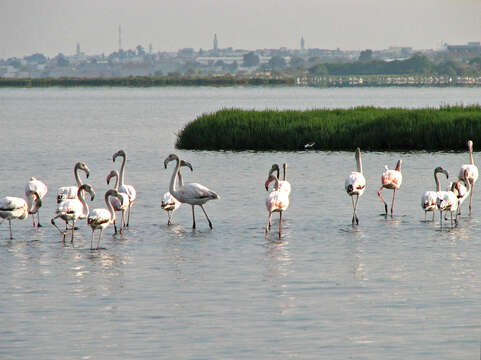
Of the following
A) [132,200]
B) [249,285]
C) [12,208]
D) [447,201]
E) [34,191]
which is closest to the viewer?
[249,285]

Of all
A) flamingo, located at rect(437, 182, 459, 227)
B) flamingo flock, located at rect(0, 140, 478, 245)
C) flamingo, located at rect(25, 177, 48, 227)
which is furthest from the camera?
flamingo, located at rect(25, 177, 48, 227)

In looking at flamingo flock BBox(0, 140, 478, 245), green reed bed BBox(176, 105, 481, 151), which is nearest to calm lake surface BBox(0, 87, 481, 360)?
flamingo flock BBox(0, 140, 478, 245)

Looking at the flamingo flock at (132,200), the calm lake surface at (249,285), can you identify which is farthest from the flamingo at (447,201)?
the calm lake surface at (249,285)

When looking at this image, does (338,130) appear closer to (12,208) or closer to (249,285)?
(12,208)

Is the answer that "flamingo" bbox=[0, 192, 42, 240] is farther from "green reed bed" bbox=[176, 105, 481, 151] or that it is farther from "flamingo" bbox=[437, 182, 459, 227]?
"green reed bed" bbox=[176, 105, 481, 151]

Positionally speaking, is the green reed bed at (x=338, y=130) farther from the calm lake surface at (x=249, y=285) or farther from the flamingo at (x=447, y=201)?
the flamingo at (x=447, y=201)

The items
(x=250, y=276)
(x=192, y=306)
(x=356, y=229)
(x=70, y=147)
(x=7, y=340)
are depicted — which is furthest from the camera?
(x=70, y=147)

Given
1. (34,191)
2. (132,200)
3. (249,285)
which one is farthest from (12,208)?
(249,285)

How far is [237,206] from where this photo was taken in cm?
2467

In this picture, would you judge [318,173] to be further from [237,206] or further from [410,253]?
[410,253]

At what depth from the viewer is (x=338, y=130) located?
41344 mm

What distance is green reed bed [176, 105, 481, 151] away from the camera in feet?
131

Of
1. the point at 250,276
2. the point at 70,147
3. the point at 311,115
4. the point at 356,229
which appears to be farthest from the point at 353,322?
the point at 70,147

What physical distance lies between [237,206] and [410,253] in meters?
7.88
